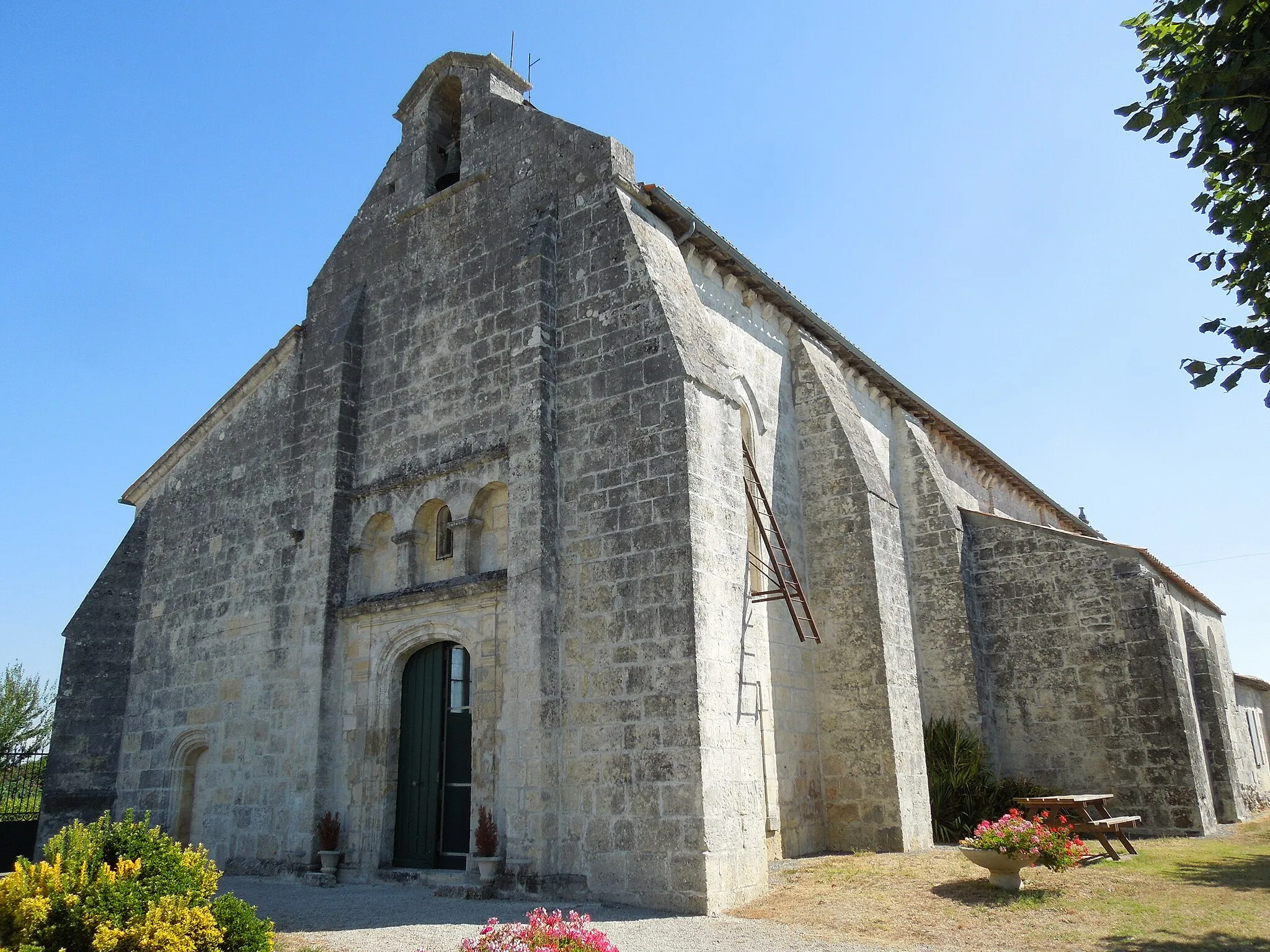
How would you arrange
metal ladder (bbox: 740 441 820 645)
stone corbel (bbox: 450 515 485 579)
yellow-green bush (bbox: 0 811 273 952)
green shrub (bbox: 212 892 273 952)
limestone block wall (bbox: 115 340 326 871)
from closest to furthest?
yellow-green bush (bbox: 0 811 273 952) < green shrub (bbox: 212 892 273 952) < stone corbel (bbox: 450 515 485 579) < metal ladder (bbox: 740 441 820 645) < limestone block wall (bbox: 115 340 326 871)

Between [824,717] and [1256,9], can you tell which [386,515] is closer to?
[824,717]

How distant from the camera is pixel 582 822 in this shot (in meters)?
9.00

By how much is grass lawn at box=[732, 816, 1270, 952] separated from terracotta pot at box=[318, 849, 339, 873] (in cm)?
510

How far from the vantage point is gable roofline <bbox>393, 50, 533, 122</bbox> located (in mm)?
13305

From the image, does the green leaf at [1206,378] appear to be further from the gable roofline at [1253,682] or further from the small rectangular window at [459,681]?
the gable roofline at [1253,682]

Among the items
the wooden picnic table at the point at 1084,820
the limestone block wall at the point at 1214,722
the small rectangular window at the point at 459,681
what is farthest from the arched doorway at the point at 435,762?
the limestone block wall at the point at 1214,722

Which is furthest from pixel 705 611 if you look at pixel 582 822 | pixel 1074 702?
pixel 1074 702

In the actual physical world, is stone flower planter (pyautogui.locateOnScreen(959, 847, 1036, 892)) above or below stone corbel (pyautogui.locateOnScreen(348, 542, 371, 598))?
below

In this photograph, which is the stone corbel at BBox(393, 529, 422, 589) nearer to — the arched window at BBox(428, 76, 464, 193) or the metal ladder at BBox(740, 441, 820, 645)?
the metal ladder at BBox(740, 441, 820, 645)

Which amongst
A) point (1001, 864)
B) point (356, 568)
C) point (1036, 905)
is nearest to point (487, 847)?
point (356, 568)

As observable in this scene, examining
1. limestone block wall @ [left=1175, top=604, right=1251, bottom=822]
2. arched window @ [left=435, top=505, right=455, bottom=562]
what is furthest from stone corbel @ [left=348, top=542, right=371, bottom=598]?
limestone block wall @ [left=1175, top=604, right=1251, bottom=822]

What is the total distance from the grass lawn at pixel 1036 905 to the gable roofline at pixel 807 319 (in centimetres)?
766

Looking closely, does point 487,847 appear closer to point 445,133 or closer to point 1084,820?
point 1084,820

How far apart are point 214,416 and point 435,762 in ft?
25.2
